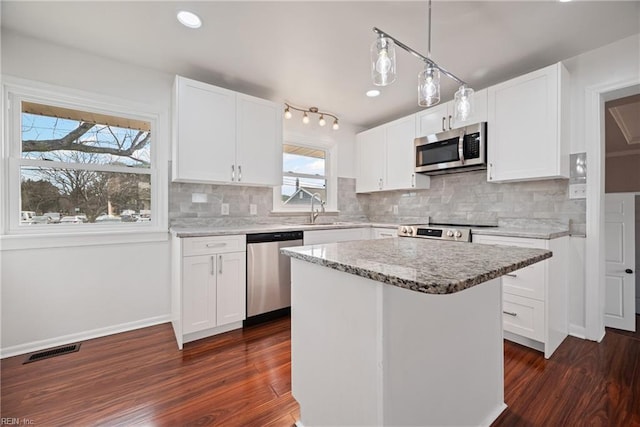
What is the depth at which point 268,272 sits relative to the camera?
268 centimetres

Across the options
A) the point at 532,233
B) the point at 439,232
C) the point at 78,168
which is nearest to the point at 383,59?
the point at 532,233

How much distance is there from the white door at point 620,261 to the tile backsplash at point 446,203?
1.84 feet

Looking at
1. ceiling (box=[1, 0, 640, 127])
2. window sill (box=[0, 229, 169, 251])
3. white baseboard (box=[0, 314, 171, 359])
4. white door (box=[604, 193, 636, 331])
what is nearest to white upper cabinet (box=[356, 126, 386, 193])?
ceiling (box=[1, 0, 640, 127])

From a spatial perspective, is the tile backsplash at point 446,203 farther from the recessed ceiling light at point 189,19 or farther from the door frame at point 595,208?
the recessed ceiling light at point 189,19

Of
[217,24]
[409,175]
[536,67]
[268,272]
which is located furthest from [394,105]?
[268,272]

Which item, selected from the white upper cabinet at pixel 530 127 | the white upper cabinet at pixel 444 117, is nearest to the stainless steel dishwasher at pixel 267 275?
the white upper cabinet at pixel 444 117

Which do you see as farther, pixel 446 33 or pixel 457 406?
pixel 446 33

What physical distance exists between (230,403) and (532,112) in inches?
124

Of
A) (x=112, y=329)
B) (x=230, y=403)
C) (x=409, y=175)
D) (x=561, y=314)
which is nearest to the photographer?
(x=230, y=403)

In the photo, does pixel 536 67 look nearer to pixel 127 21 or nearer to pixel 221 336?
pixel 127 21

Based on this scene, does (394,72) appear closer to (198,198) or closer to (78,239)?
(198,198)

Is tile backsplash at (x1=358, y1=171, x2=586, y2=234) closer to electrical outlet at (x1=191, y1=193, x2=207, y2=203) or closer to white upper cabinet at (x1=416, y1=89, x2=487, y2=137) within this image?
white upper cabinet at (x1=416, y1=89, x2=487, y2=137)

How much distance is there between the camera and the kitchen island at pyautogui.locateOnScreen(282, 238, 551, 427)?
919 millimetres

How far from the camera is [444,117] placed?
3025 mm
